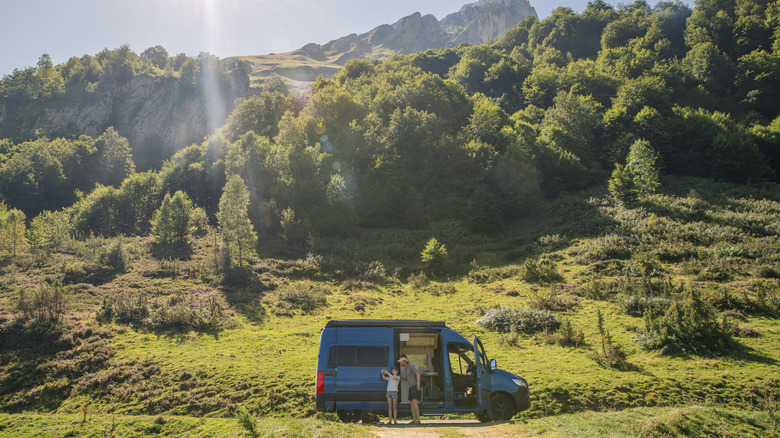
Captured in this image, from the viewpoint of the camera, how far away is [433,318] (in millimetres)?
27969

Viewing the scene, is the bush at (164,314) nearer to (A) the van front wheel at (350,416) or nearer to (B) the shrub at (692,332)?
(A) the van front wheel at (350,416)

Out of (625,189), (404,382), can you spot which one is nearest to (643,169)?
(625,189)

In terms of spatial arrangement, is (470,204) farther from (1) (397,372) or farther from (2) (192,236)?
(1) (397,372)

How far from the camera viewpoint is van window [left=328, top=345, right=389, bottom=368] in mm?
13171

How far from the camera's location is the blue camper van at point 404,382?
42.5 ft

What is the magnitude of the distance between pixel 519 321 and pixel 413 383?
561 inches

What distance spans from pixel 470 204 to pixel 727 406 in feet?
154

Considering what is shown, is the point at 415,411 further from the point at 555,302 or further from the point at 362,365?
the point at 555,302

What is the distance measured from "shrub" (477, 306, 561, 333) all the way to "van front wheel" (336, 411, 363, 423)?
13.7 metres

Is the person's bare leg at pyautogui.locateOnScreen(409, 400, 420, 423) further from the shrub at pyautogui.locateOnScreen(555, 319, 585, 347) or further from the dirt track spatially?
the shrub at pyautogui.locateOnScreen(555, 319, 585, 347)

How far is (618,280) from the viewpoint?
31.7 meters

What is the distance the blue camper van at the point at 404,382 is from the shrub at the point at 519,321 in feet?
38.1

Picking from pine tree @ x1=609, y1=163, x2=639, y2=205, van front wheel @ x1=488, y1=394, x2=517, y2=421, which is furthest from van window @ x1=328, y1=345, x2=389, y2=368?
pine tree @ x1=609, y1=163, x2=639, y2=205

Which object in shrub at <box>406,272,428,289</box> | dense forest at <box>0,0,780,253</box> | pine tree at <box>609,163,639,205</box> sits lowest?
shrub at <box>406,272,428,289</box>
